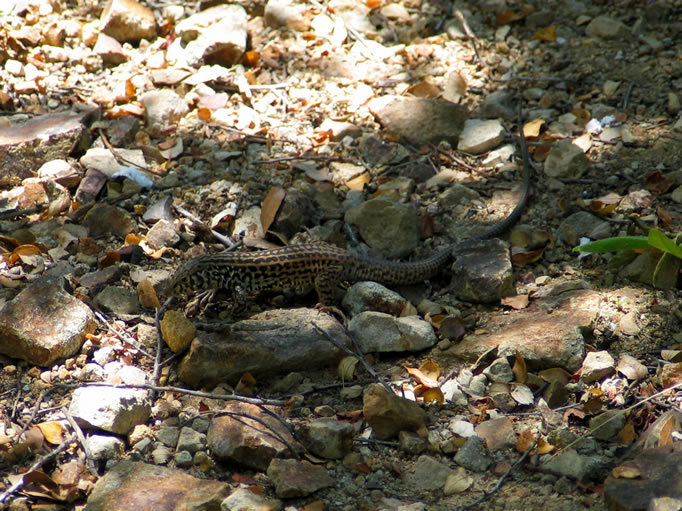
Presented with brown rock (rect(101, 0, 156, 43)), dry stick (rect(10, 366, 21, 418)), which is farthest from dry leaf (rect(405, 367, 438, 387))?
brown rock (rect(101, 0, 156, 43))

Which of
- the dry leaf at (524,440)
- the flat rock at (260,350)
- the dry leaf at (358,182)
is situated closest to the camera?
the dry leaf at (524,440)

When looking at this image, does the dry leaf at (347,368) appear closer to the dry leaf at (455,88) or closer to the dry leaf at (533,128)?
the dry leaf at (533,128)

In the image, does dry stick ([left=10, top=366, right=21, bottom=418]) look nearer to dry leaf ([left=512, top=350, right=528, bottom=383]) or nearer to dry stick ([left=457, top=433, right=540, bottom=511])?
dry stick ([left=457, top=433, right=540, bottom=511])

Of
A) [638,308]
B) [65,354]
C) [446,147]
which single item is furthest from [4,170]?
[638,308]

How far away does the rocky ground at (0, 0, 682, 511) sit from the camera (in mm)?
3547

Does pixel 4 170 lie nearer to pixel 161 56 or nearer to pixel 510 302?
pixel 161 56

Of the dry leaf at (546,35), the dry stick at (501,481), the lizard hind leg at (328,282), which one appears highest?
the dry leaf at (546,35)

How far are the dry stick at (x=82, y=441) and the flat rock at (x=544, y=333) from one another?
85.2 inches

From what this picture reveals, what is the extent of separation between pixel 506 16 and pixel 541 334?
14.3 feet

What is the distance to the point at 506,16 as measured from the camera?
24.2ft

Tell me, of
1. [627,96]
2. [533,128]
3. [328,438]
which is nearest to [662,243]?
[533,128]

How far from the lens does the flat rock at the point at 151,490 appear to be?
10.4ft

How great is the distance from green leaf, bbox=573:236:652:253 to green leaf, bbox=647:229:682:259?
3.4 inches

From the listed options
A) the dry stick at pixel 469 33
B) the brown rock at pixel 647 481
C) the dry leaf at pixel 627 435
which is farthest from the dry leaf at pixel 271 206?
the brown rock at pixel 647 481
